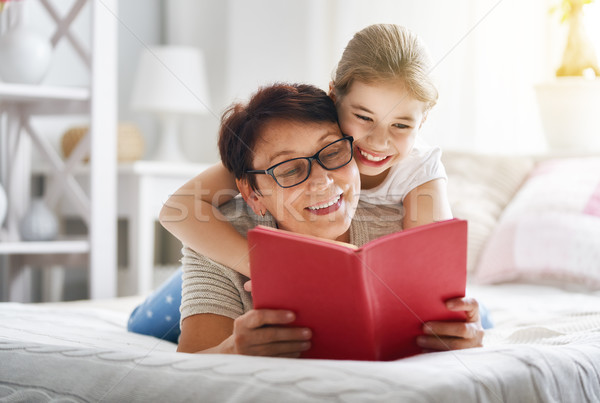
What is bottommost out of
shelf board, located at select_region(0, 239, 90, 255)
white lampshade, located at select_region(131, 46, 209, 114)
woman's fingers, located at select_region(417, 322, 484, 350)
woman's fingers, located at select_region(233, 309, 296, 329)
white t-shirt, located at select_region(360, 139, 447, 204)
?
shelf board, located at select_region(0, 239, 90, 255)

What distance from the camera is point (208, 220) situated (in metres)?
1.21

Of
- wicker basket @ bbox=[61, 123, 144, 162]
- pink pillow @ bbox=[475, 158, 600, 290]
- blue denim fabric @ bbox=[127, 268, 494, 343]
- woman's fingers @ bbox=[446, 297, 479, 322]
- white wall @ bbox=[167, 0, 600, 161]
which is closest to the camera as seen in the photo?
woman's fingers @ bbox=[446, 297, 479, 322]

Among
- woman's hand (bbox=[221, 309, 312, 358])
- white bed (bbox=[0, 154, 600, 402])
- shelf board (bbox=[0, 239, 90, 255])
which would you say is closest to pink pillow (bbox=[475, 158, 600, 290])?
white bed (bbox=[0, 154, 600, 402])

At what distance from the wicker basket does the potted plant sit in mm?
1643

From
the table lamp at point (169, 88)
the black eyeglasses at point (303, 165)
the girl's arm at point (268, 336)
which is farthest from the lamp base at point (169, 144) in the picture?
the girl's arm at point (268, 336)

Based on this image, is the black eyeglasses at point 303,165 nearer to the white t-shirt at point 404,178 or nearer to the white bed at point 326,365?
the white t-shirt at point 404,178

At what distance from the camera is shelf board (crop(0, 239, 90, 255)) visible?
2312 millimetres

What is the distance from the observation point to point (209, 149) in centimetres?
368

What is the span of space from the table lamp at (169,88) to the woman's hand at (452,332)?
7.71 feet

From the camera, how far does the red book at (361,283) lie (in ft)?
2.74

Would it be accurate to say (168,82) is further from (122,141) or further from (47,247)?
(47,247)

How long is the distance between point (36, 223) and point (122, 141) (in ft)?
2.21

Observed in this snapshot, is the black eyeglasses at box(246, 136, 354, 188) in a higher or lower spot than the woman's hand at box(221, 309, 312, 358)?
higher

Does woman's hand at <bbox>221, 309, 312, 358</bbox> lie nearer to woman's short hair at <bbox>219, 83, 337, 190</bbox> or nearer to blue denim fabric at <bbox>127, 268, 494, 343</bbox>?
woman's short hair at <bbox>219, 83, 337, 190</bbox>
